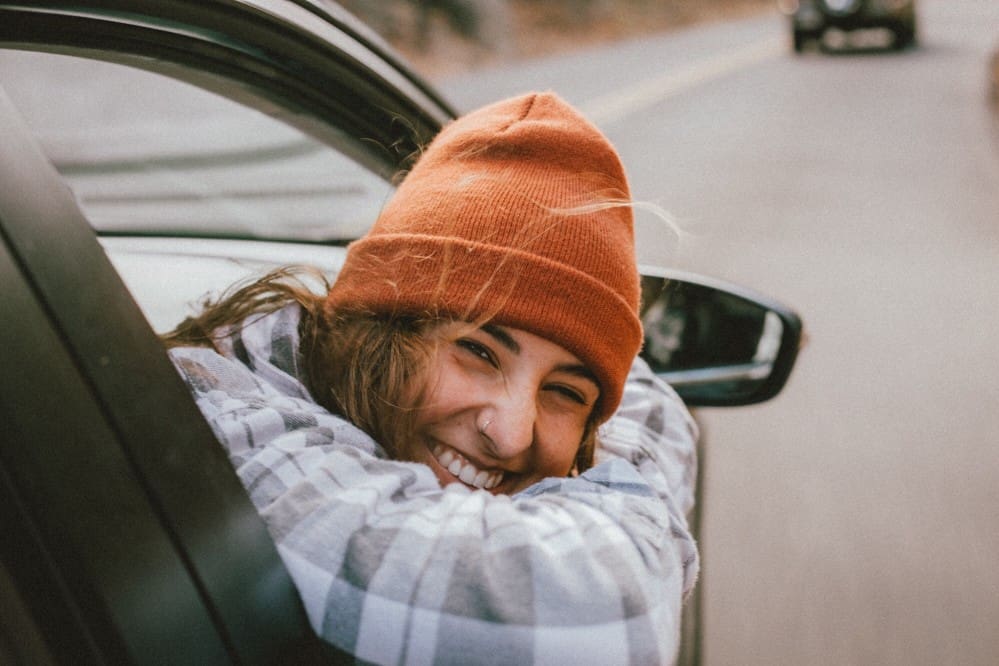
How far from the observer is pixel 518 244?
140 cm

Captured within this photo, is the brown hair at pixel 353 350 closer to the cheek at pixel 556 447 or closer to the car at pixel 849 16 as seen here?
the cheek at pixel 556 447

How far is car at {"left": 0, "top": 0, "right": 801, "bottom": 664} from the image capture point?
2.59ft

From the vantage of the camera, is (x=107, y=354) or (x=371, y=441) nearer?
(x=107, y=354)

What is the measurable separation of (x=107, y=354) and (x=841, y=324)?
15.7ft

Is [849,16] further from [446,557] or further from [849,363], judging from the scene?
[446,557]

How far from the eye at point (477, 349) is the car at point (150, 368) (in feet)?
1.71

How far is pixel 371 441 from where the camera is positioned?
1.24m

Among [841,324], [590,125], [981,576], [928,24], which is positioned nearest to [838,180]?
[841,324]

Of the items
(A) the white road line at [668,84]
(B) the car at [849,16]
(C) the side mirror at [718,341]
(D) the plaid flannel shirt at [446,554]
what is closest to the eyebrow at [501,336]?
(D) the plaid flannel shirt at [446,554]

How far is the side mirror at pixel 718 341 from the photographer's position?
6.55 ft

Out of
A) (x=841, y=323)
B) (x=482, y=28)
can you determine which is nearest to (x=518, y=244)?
(x=841, y=323)

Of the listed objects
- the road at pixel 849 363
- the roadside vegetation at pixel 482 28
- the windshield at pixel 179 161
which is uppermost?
the roadside vegetation at pixel 482 28

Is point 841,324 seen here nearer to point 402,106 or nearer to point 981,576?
point 981,576

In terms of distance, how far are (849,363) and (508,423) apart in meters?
3.68
